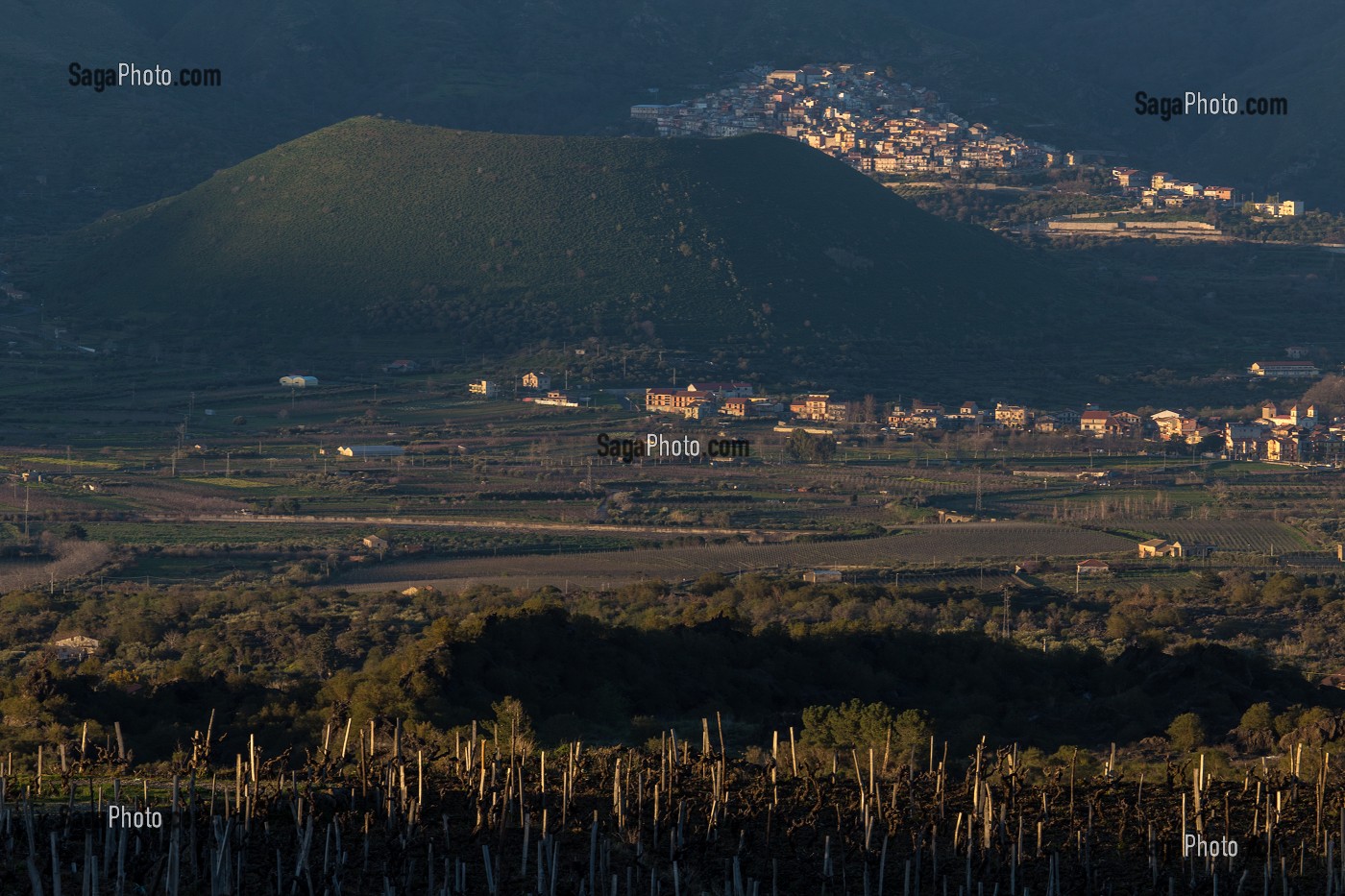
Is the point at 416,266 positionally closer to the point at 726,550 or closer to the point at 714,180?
the point at 714,180

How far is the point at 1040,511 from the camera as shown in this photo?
70.1 meters

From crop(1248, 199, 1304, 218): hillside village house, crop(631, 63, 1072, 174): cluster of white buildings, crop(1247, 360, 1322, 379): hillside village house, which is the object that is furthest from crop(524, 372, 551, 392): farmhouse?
crop(1248, 199, 1304, 218): hillside village house

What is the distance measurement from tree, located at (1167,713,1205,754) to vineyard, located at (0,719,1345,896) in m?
4.85

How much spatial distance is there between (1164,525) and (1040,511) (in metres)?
4.26

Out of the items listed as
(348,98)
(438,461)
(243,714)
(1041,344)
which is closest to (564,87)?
(348,98)

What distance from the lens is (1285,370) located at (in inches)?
4252

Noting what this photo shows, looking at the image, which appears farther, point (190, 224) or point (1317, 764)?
point (190, 224)

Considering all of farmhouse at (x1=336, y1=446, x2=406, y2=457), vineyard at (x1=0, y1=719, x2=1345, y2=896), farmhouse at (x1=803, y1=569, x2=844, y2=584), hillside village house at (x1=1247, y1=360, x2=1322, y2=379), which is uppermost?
hillside village house at (x1=1247, y1=360, x2=1322, y2=379)

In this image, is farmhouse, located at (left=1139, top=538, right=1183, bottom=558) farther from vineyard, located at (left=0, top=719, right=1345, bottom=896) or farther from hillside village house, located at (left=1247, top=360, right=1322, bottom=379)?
hillside village house, located at (left=1247, top=360, right=1322, bottom=379)

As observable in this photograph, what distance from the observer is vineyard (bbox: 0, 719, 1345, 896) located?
16.6 meters

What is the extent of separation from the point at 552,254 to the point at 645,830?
101393 mm

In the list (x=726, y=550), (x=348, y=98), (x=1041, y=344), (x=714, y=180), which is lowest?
(x=726, y=550)

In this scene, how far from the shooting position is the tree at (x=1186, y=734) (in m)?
26.8

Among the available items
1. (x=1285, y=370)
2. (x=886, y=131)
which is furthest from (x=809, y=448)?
(x=886, y=131)
